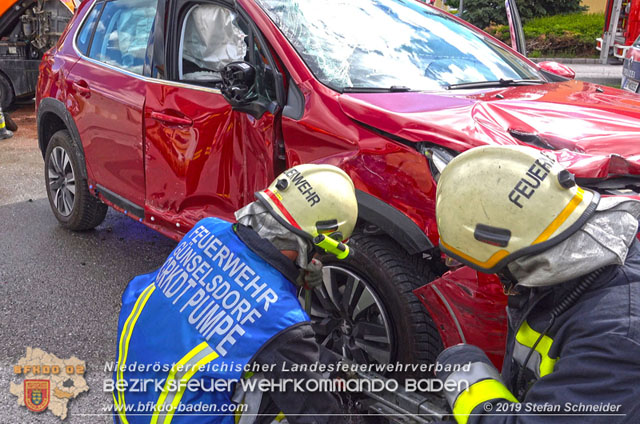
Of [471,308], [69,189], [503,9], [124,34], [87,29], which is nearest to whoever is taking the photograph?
[471,308]

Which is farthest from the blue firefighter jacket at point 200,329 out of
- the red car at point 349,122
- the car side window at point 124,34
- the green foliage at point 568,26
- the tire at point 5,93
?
the green foliage at point 568,26

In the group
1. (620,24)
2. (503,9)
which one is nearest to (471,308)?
(620,24)

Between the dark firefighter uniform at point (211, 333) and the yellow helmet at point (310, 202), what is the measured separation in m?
0.11

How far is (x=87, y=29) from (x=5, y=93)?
20.5 ft

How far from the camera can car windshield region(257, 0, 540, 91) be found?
309cm

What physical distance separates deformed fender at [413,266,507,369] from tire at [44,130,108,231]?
3.15 metres

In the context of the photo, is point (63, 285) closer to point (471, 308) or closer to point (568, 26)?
point (471, 308)

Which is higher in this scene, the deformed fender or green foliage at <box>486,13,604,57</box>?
the deformed fender

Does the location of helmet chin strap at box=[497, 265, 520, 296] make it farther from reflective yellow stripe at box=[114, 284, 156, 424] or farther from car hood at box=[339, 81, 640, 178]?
reflective yellow stripe at box=[114, 284, 156, 424]

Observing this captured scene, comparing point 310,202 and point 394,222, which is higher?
point 310,202

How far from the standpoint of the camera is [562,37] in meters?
19.5

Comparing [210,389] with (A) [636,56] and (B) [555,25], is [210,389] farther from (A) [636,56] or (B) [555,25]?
(B) [555,25]

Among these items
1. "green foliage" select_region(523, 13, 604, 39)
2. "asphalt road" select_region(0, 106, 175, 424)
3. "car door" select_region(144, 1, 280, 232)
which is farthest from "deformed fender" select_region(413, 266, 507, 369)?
"green foliage" select_region(523, 13, 604, 39)

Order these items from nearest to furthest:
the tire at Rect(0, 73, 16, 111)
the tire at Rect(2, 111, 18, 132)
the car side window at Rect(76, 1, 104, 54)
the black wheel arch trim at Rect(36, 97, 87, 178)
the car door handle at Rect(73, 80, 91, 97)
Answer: the car door handle at Rect(73, 80, 91, 97), the black wheel arch trim at Rect(36, 97, 87, 178), the car side window at Rect(76, 1, 104, 54), the tire at Rect(2, 111, 18, 132), the tire at Rect(0, 73, 16, 111)
